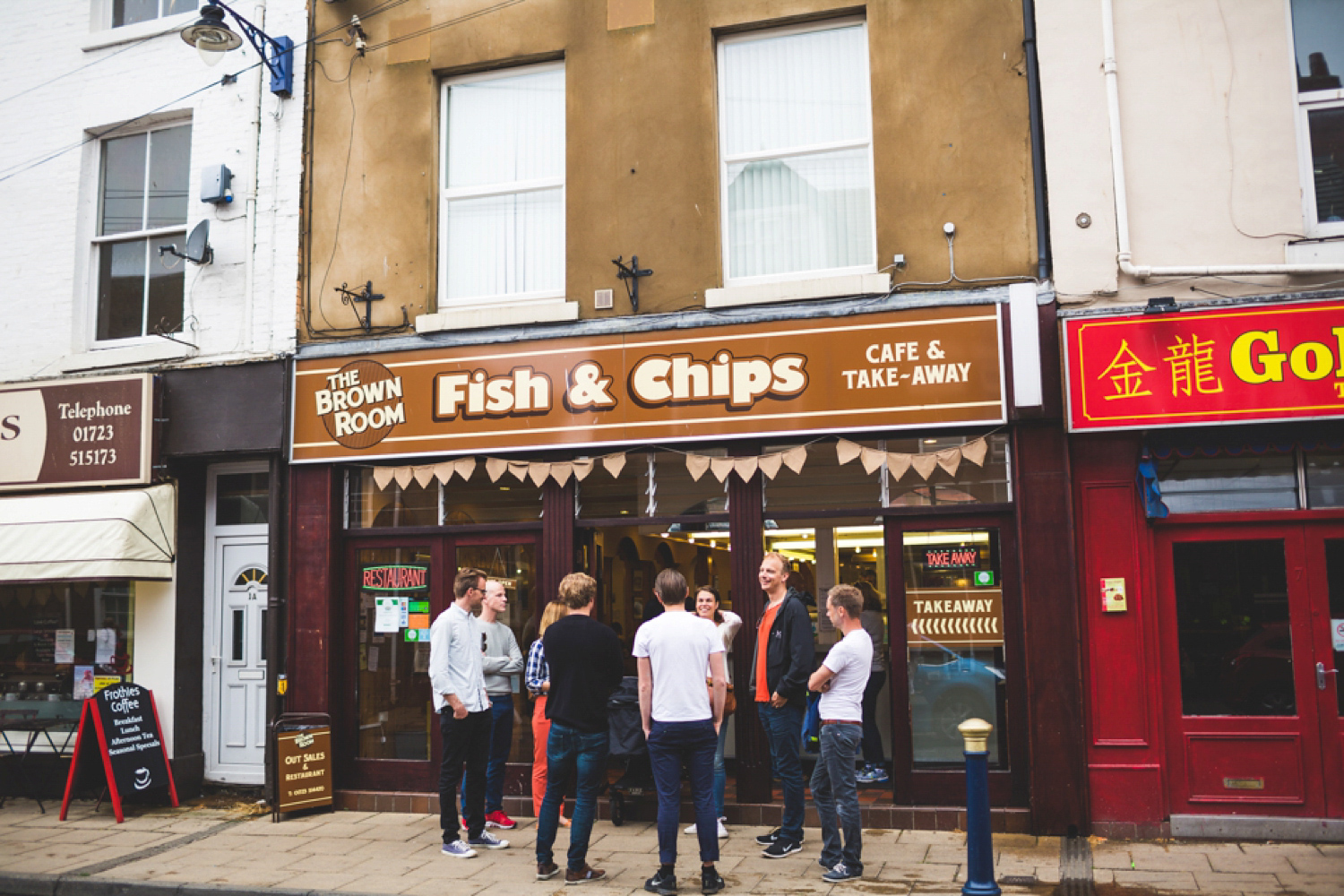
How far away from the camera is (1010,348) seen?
8297 mm

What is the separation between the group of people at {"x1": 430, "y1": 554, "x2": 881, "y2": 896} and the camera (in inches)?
267

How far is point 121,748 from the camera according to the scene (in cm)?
963

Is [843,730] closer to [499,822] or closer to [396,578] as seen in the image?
[499,822]

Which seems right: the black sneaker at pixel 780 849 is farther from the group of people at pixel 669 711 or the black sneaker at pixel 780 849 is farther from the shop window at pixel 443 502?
the shop window at pixel 443 502

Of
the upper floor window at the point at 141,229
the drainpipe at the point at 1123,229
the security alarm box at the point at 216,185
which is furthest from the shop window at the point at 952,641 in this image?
the upper floor window at the point at 141,229

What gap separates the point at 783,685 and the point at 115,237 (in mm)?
8486

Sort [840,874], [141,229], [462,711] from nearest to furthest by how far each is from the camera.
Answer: [840,874] < [462,711] < [141,229]

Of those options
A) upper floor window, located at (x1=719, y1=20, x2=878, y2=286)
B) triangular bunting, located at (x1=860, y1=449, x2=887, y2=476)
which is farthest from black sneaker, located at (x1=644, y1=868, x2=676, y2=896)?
upper floor window, located at (x1=719, y1=20, x2=878, y2=286)

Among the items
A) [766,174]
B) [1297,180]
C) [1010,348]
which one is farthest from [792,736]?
[1297,180]

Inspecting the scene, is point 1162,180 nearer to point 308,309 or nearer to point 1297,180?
point 1297,180

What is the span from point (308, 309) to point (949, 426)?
19.7 feet

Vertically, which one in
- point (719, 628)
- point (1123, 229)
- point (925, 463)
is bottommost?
point (719, 628)

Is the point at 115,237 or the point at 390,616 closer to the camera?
the point at 390,616

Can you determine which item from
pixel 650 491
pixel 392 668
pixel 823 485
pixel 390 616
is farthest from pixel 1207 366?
pixel 392 668
